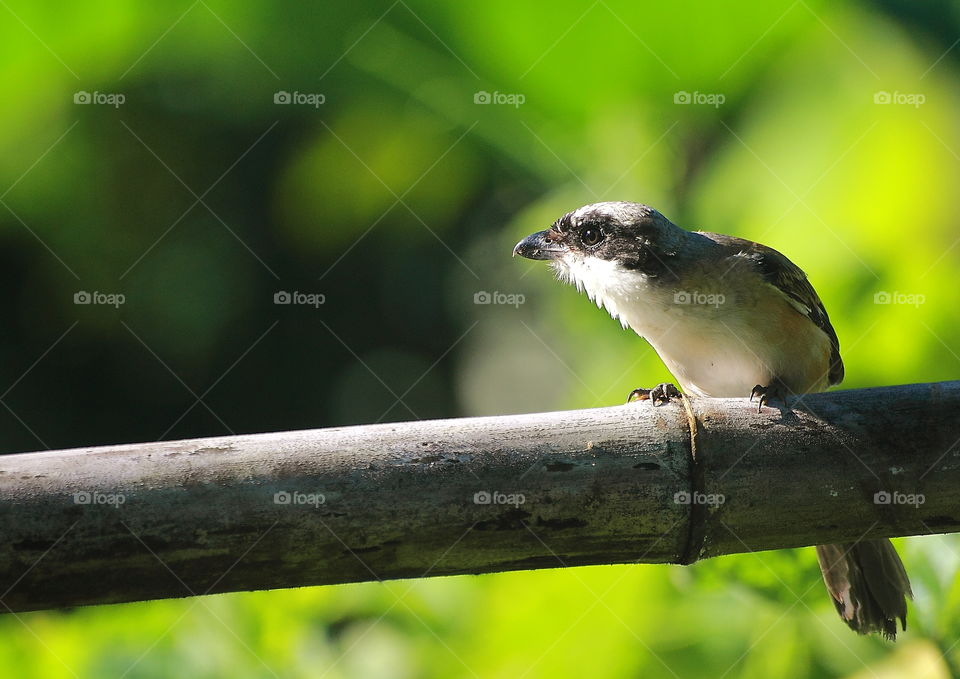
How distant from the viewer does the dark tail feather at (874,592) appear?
98.5 inches

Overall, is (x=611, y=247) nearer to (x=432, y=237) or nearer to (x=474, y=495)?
(x=474, y=495)

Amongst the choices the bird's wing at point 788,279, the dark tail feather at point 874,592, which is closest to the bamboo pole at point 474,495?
the dark tail feather at point 874,592

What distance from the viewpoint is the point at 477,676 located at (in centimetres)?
268

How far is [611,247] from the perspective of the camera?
2941 millimetres

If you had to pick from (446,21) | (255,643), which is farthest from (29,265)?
(255,643)

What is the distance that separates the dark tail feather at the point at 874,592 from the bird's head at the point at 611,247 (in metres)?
0.93

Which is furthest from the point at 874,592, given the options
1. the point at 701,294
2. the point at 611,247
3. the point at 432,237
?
the point at 432,237

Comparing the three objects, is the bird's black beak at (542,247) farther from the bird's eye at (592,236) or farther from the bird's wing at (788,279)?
the bird's wing at (788,279)

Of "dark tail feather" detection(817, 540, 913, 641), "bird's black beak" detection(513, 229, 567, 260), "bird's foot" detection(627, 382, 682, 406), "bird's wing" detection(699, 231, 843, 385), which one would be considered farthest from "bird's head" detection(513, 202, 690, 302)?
"dark tail feather" detection(817, 540, 913, 641)

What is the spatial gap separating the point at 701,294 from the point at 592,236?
38 centimetres

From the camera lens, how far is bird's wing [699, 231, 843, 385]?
295 cm

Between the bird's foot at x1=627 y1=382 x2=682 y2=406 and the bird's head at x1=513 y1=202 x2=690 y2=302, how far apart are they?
0.31 meters

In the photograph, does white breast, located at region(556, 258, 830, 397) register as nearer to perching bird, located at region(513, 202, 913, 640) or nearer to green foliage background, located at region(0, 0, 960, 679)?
perching bird, located at region(513, 202, 913, 640)

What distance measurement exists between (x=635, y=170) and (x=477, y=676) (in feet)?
6.78
